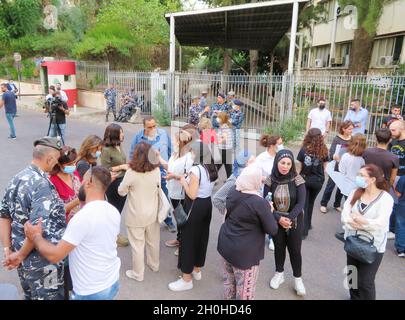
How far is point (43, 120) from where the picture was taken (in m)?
14.6

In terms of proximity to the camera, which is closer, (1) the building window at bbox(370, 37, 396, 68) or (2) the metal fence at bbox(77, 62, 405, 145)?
(2) the metal fence at bbox(77, 62, 405, 145)

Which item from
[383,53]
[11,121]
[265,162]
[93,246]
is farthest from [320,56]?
[93,246]

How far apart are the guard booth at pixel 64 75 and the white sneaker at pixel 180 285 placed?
1628 centimetres

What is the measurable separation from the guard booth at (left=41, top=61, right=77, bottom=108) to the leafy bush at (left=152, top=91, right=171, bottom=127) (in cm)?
644

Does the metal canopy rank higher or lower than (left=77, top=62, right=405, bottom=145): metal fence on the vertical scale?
higher

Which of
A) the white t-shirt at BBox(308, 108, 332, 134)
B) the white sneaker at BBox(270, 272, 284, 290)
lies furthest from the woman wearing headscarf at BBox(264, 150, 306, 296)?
the white t-shirt at BBox(308, 108, 332, 134)

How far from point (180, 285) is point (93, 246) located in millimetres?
1671

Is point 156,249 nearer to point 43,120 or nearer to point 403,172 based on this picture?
point 403,172

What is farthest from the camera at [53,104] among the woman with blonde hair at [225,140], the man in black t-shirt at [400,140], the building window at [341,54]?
the building window at [341,54]

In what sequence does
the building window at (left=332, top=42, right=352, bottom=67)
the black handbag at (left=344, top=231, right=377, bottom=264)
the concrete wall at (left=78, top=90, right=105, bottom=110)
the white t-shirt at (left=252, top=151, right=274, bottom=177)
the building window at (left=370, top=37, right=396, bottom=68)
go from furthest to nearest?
the building window at (left=332, top=42, right=352, bottom=67) < the concrete wall at (left=78, top=90, right=105, bottom=110) < the building window at (left=370, top=37, right=396, bottom=68) < the white t-shirt at (left=252, top=151, right=274, bottom=177) < the black handbag at (left=344, top=231, right=377, bottom=264)

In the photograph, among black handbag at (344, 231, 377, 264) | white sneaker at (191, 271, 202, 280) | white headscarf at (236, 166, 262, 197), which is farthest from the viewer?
white sneaker at (191, 271, 202, 280)

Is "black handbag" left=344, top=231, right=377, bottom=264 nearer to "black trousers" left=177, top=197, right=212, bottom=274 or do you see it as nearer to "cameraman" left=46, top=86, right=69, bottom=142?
"black trousers" left=177, top=197, right=212, bottom=274

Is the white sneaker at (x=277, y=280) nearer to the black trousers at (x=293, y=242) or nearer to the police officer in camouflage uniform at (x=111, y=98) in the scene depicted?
the black trousers at (x=293, y=242)

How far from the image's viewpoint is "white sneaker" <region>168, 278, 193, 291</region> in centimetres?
→ 364
